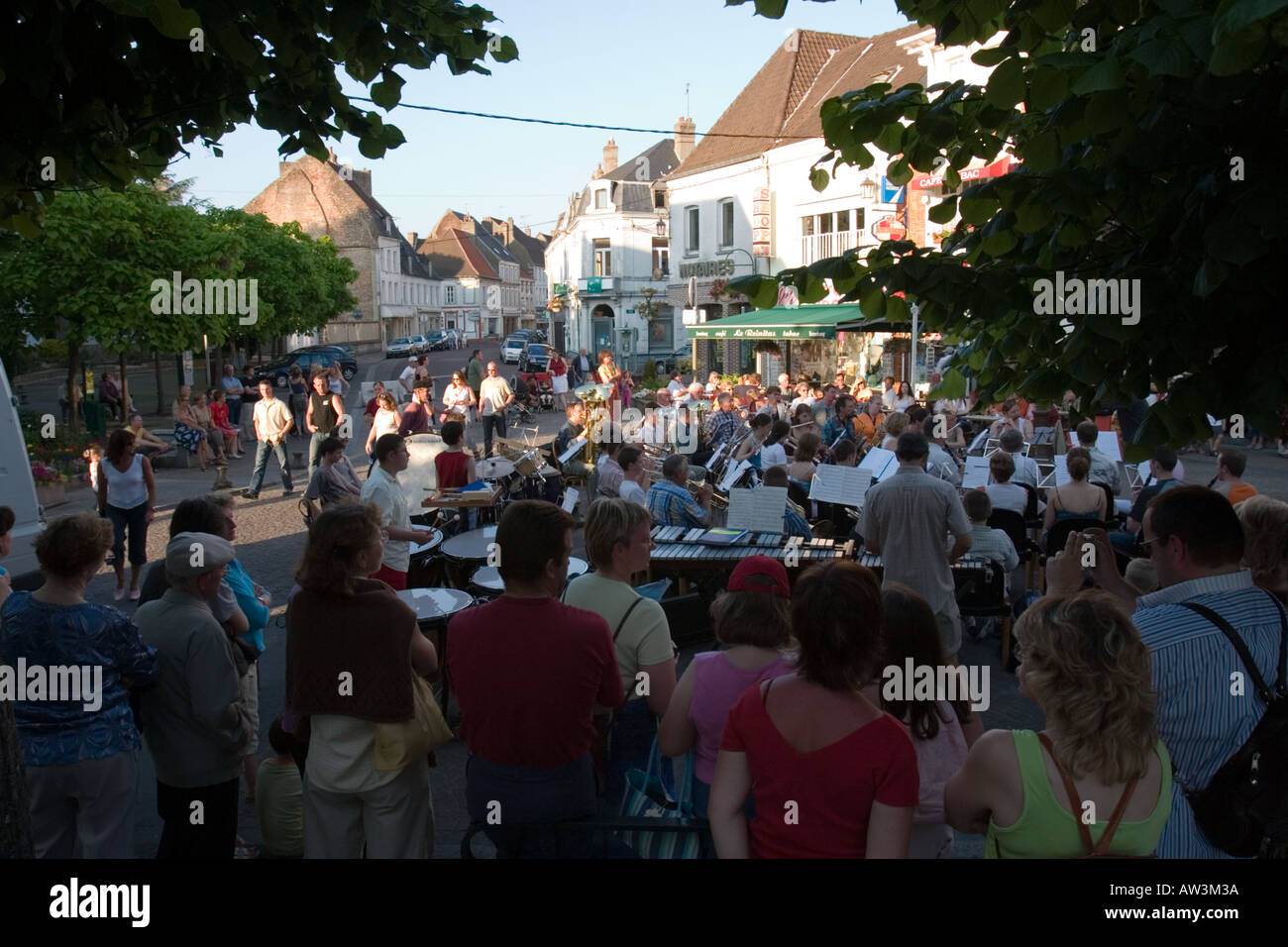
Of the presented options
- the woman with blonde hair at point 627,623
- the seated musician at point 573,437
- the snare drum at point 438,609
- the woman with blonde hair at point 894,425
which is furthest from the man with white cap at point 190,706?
the seated musician at point 573,437

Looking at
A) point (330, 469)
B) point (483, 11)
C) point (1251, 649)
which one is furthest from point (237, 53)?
point (330, 469)

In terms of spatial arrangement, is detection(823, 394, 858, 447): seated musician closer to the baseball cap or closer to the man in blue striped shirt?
the man in blue striped shirt

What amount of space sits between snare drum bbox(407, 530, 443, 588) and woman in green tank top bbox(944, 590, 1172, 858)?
19.3 feet

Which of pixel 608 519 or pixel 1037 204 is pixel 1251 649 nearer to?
pixel 1037 204

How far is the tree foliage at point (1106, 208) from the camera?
2918 millimetres

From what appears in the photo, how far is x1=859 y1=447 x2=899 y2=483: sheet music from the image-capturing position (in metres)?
9.94

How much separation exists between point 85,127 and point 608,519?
287cm

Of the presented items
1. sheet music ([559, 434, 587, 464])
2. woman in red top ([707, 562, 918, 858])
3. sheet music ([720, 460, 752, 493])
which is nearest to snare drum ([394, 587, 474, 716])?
woman in red top ([707, 562, 918, 858])

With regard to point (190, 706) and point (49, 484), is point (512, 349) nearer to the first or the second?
point (49, 484)

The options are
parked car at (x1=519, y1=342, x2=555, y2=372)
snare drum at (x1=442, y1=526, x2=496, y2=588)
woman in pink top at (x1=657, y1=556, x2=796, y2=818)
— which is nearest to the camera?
woman in pink top at (x1=657, y1=556, x2=796, y2=818)

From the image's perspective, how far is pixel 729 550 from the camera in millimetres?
7719

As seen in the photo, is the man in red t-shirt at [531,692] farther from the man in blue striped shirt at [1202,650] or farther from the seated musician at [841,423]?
the seated musician at [841,423]

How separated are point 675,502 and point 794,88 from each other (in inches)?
1177

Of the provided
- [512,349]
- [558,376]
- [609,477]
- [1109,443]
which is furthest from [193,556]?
[512,349]
